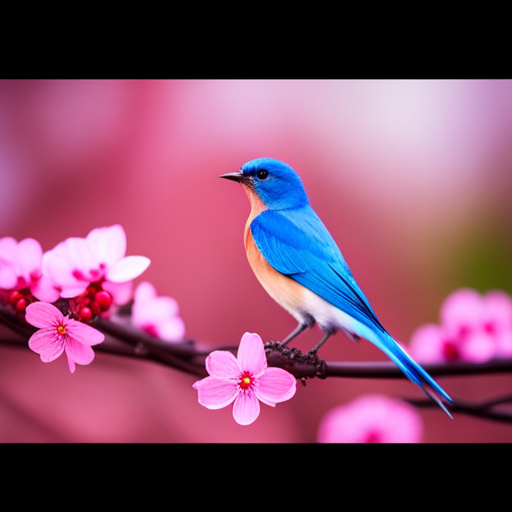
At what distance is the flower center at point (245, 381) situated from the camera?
1.17m

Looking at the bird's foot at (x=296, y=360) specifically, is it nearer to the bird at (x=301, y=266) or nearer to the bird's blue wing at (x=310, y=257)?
the bird at (x=301, y=266)

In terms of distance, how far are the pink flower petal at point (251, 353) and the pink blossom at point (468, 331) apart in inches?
15.0

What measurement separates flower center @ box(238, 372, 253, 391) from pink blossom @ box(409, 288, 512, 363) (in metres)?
0.40

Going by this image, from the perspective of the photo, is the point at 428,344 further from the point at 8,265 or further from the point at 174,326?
the point at 8,265

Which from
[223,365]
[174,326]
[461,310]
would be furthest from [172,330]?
[461,310]

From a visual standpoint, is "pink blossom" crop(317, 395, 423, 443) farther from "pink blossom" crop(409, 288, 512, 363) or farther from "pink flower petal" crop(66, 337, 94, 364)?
"pink flower petal" crop(66, 337, 94, 364)

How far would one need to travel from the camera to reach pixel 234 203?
1.32 m

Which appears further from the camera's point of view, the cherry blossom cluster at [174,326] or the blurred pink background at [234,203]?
the blurred pink background at [234,203]

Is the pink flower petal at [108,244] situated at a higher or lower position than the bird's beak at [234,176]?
lower

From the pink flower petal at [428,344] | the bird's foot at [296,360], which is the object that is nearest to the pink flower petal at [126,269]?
the bird's foot at [296,360]

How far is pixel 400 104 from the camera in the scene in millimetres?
1329

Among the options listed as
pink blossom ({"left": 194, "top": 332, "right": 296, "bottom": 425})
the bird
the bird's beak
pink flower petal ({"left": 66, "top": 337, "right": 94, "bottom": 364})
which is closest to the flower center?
pink blossom ({"left": 194, "top": 332, "right": 296, "bottom": 425})

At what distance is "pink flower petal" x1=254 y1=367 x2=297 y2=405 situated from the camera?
118cm
